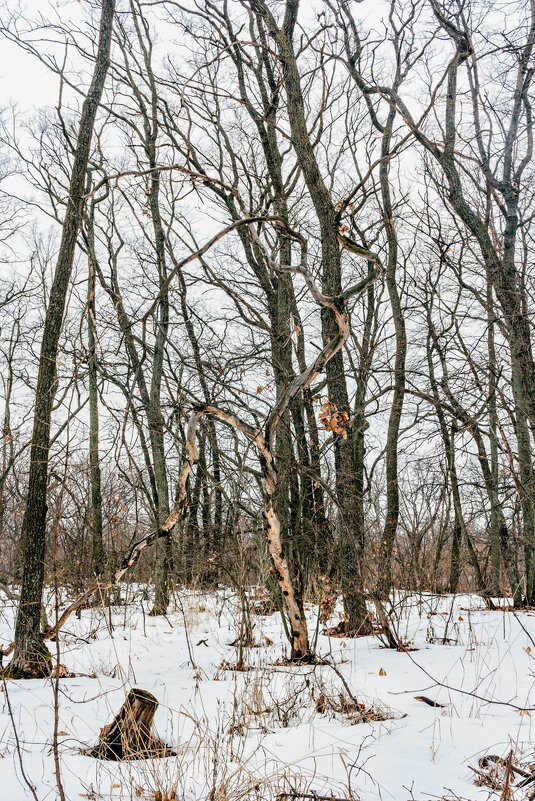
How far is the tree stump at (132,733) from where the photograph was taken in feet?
9.84

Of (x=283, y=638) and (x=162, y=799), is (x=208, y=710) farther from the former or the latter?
(x=283, y=638)

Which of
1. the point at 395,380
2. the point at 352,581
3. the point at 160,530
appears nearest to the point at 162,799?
the point at 160,530

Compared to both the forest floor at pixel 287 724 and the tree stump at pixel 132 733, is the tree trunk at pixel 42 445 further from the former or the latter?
the tree stump at pixel 132 733

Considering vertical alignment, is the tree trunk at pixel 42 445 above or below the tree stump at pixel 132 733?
above

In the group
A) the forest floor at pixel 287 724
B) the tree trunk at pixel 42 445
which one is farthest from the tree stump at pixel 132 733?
the tree trunk at pixel 42 445

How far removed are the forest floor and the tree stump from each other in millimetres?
86

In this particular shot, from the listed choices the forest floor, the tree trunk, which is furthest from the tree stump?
the tree trunk

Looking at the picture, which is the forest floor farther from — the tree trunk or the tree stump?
the tree trunk

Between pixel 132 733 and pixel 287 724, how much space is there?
1.00m

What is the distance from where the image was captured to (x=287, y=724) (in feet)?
11.7

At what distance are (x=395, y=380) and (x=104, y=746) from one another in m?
7.43

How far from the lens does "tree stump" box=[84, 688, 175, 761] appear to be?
3000 mm

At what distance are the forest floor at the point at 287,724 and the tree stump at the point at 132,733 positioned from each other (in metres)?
0.09

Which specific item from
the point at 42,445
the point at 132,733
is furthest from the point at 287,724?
the point at 42,445
